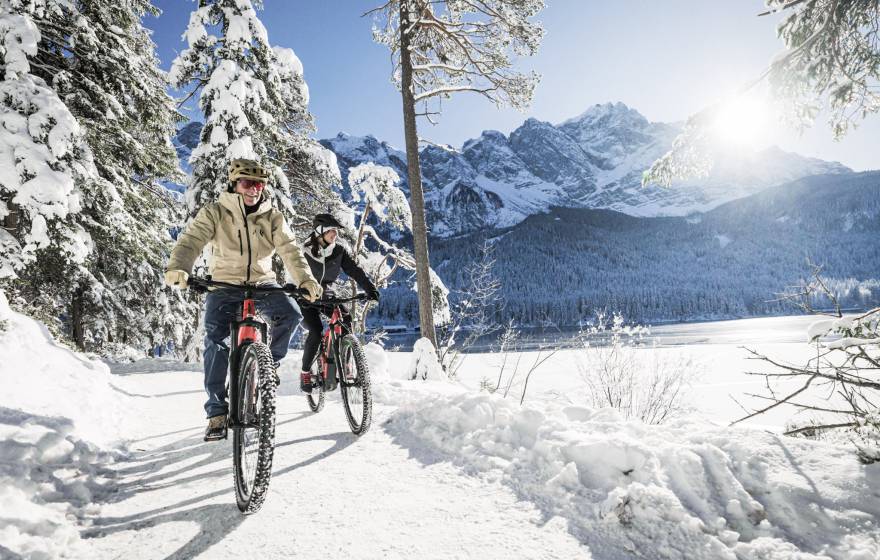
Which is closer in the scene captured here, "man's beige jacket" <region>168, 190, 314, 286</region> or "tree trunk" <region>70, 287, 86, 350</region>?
"man's beige jacket" <region>168, 190, 314, 286</region>

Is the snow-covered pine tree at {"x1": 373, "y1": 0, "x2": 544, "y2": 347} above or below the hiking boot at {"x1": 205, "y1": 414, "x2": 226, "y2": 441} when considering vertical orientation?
above

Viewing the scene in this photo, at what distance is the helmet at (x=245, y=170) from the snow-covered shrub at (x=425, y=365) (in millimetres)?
6181

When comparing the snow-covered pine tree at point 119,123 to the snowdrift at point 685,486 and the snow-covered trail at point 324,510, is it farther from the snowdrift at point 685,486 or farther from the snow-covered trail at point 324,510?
the snowdrift at point 685,486

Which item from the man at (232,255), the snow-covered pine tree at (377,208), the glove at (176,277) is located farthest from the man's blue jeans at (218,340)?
the snow-covered pine tree at (377,208)

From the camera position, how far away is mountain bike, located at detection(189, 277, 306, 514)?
280cm

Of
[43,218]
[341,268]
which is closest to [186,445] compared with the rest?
[341,268]

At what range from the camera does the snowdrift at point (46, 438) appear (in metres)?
2.44

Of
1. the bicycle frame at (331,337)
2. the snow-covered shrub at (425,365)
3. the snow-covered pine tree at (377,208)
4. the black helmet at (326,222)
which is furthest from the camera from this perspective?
the snow-covered pine tree at (377,208)

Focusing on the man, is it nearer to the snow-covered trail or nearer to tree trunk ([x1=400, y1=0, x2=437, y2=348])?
the snow-covered trail

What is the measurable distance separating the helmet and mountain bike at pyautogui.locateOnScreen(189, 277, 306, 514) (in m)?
0.92

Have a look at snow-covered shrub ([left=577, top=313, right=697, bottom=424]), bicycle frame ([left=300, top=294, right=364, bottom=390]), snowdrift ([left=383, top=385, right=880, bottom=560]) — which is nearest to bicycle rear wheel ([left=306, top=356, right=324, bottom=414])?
bicycle frame ([left=300, top=294, right=364, bottom=390])

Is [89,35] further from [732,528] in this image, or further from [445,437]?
[732,528]

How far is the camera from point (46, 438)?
3275 millimetres

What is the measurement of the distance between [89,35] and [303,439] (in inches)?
339
